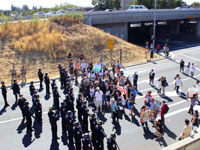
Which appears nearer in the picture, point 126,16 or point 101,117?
point 101,117

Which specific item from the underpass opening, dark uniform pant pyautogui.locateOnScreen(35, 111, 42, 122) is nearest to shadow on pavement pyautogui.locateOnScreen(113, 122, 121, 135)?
dark uniform pant pyautogui.locateOnScreen(35, 111, 42, 122)

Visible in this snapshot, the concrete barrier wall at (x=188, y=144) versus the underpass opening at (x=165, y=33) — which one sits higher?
the concrete barrier wall at (x=188, y=144)

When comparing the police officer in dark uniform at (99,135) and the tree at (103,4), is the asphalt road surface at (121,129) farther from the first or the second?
the tree at (103,4)

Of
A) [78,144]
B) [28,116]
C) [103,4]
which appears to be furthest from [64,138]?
[103,4]

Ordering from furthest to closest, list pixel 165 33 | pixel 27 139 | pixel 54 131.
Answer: pixel 165 33, pixel 27 139, pixel 54 131

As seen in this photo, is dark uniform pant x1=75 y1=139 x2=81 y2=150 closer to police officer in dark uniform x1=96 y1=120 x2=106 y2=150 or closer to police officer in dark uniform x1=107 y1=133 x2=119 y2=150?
police officer in dark uniform x1=96 y1=120 x2=106 y2=150

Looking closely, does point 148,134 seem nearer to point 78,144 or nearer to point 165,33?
point 78,144

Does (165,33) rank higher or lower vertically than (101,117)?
higher

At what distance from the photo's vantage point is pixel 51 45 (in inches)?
948

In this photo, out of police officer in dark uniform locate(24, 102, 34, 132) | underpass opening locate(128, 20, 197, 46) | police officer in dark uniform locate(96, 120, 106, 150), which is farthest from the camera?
underpass opening locate(128, 20, 197, 46)

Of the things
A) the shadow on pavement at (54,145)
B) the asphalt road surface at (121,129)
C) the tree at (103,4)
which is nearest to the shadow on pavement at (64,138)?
the asphalt road surface at (121,129)

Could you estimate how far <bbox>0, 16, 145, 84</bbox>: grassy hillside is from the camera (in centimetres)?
2156

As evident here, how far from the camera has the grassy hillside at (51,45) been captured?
21.6 m

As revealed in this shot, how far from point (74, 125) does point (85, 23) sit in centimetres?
2351
